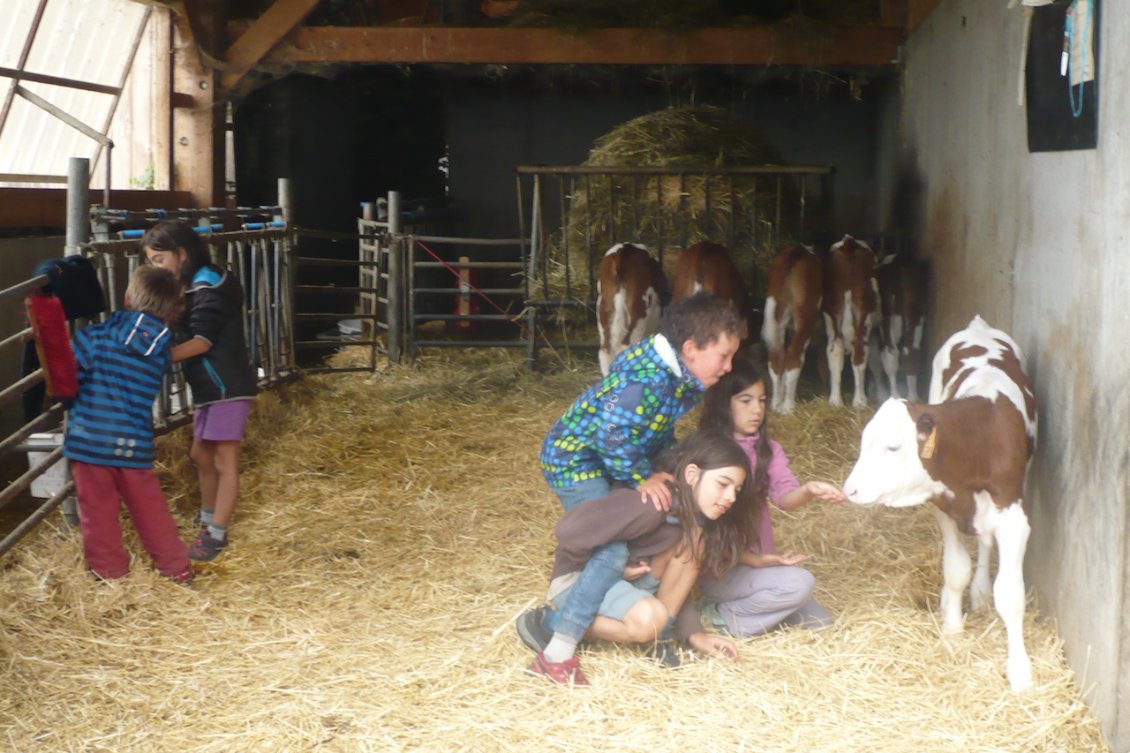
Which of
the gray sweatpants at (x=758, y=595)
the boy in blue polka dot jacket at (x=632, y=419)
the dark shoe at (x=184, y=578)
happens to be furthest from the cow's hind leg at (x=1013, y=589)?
the dark shoe at (x=184, y=578)

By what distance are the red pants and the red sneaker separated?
164cm

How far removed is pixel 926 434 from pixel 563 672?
1.25 meters

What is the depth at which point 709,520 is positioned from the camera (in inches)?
143

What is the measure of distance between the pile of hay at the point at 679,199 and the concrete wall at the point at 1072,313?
2.62 metres

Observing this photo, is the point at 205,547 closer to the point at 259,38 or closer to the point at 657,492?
the point at 657,492

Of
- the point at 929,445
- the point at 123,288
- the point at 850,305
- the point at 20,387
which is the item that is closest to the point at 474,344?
the point at 850,305

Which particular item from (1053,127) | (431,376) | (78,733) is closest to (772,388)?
(431,376)

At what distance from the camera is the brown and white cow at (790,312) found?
7.48 meters

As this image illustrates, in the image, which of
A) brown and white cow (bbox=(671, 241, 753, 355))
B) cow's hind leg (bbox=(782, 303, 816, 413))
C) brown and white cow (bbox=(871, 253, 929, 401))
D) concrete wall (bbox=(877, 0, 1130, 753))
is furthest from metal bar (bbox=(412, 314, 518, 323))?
concrete wall (bbox=(877, 0, 1130, 753))

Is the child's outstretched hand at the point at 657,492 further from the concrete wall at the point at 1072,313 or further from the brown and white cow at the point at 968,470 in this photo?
the concrete wall at the point at 1072,313

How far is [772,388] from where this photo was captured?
7.85 m

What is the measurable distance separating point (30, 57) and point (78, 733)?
5149mm

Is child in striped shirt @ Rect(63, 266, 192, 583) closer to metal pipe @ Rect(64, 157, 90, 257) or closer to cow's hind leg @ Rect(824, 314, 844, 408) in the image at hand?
metal pipe @ Rect(64, 157, 90, 257)

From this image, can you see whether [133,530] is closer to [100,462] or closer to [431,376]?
[100,462]
